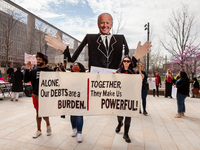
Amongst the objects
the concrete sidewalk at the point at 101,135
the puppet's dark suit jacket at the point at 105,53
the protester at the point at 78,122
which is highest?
the puppet's dark suit jacket at the point at 105,53

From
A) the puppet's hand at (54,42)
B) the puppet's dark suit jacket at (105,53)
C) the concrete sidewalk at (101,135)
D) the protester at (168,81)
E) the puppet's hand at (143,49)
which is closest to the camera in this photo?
the puppet's hand at (54,42)

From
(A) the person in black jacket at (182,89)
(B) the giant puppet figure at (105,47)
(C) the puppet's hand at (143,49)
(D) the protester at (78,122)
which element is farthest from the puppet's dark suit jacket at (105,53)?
(A) the person in black jacket at (182,89)

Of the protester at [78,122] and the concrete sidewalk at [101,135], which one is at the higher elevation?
the protester at [78,122]

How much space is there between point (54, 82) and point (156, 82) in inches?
348

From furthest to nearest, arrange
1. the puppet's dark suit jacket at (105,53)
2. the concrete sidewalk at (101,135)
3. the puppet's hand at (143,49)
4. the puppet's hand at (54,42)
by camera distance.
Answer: the puppet's dark suit jacket at (105,53) < the concrete sidewalk at (101,135) < the puppet's hand at (143,49) < the puppet's hand at (54,42)

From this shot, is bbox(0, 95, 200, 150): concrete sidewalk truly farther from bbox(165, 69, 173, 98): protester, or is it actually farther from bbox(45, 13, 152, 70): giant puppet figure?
bbox(165, 69, 173, 98): protester

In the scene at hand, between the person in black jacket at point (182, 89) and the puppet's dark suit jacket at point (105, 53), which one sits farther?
the person in black jacket at point (182, 89)

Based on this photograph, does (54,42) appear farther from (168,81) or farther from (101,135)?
(168,81)

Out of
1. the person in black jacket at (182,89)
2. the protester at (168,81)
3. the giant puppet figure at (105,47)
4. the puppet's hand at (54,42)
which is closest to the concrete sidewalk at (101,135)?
the person in black jacket at (182,89)

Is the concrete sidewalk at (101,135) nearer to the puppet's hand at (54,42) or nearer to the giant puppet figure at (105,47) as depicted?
the giant puppet figure at (105,47)

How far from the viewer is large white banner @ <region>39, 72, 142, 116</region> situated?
2.88 metres

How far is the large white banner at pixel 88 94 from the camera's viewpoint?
288 centimetres

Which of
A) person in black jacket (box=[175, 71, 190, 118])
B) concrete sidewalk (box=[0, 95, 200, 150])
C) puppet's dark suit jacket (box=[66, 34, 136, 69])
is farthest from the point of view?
person in black jacket (box=[175, 71, 190, 118])

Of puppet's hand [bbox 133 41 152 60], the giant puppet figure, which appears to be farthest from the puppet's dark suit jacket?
puppet's hand [bbox 133 41 152 60]
